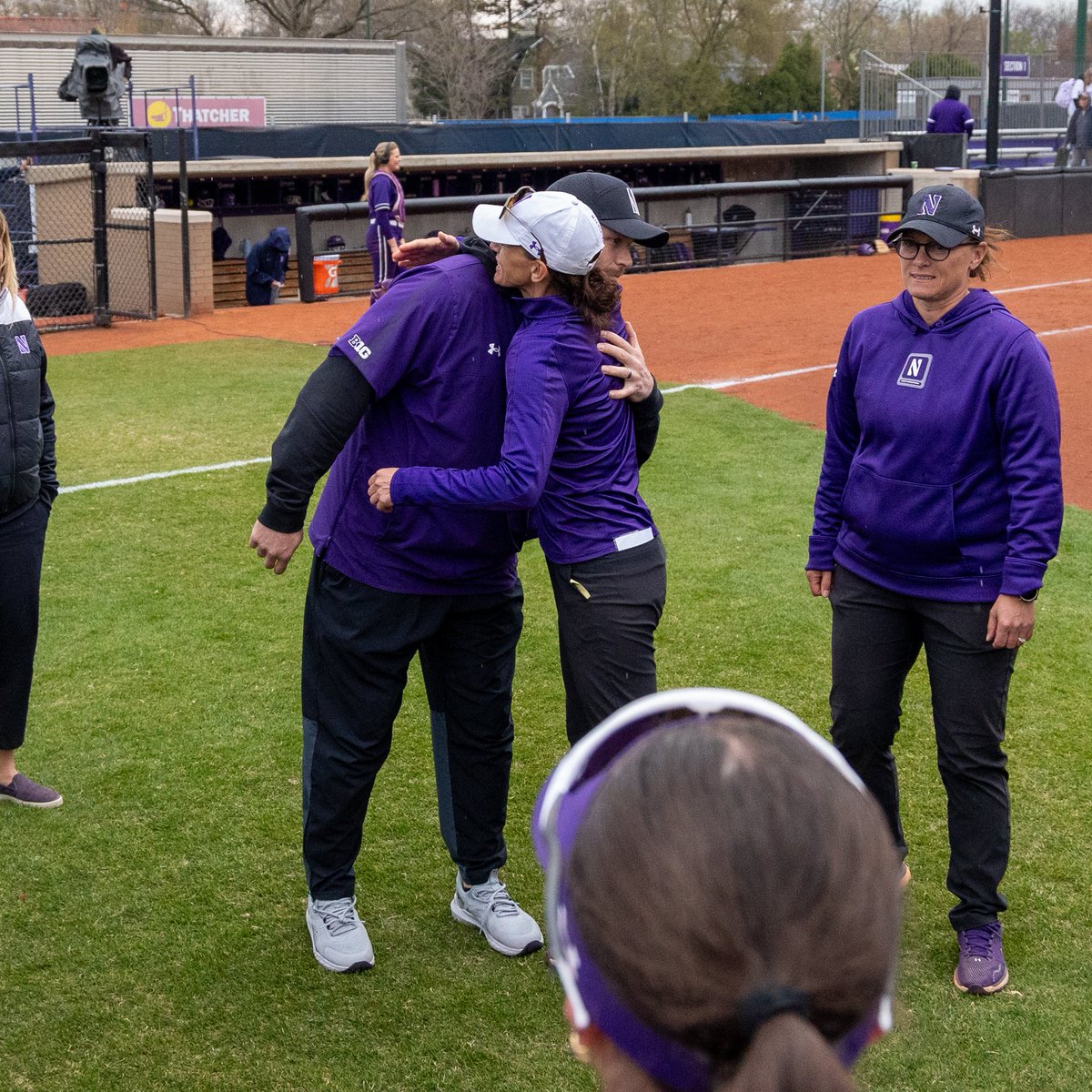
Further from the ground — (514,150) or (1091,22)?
(1091,22)

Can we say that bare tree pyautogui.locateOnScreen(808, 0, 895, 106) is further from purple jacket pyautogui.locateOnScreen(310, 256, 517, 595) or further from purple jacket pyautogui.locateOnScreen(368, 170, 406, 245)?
purple jacket pyautogui.locateOnScreen(310, 256, 517, 595)

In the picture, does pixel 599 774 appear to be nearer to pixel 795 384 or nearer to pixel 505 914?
pixel 505 914

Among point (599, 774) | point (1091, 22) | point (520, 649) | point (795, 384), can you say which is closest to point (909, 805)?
point (520, 649)

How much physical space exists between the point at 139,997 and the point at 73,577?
3852mm

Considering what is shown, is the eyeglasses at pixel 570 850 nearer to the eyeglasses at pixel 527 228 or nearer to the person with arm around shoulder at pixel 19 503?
the eyeglasses at pixel 527 228

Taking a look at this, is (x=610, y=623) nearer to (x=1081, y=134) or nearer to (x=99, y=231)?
(x=99, y=231)

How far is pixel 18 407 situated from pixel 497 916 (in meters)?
2.13

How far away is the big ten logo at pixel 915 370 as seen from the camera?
3492 mm

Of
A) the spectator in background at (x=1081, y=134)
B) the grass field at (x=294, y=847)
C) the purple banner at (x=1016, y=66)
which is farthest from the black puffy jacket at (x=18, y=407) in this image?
the purple banner at (x=1016, y=66)

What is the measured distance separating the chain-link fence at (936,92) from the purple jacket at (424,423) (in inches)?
1087

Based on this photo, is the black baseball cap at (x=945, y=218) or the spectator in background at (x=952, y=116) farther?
the spectator in background at (x=952, y=116)

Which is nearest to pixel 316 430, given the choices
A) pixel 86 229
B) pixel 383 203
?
pixel 383 203

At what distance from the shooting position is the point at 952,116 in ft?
85.9

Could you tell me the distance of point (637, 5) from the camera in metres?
50.5
